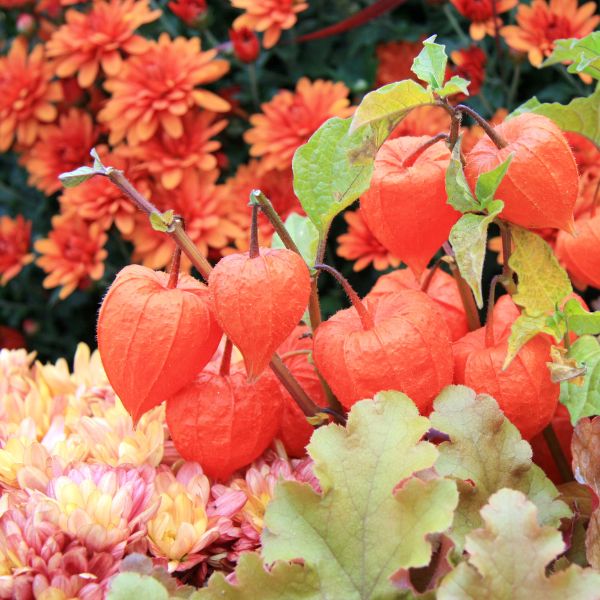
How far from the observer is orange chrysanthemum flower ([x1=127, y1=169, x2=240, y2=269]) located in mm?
1587

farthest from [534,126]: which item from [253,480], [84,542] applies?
[84,542]

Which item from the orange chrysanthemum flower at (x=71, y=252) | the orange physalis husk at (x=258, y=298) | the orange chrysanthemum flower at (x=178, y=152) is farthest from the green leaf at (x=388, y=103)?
the orange chrysanthemum flower at (x=71, y=252)

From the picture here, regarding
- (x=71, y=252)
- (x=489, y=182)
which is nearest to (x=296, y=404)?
(x=489, y=182)

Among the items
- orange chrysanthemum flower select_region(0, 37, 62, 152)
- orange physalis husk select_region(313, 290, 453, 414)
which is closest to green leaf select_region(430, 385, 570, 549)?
orange physalis husk select_region(313, 290, 453, 414)

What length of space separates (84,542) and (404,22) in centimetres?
141

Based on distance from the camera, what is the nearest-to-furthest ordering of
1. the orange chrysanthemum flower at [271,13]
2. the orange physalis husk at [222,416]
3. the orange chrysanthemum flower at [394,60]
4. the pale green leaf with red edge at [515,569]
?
the pale green leaf with red edge at [515,569] → the orange physalis husk at [222,416] → the orange chrysanthemum flower at [271,13] → the orange chrysanthemum flower at [394,60]

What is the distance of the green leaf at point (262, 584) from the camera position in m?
0.65

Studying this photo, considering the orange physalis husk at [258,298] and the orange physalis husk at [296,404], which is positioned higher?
the orange physalis husk at [258,298]

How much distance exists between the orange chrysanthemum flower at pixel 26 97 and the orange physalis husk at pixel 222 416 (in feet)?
3.53

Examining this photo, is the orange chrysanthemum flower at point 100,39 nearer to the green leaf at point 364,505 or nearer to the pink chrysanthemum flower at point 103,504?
the pink chrysanthemum flower at point 103,504

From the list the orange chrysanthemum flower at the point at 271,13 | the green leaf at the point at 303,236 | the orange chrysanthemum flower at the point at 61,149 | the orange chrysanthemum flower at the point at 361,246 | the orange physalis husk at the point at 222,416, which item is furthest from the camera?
the orange chrysanthemum flower at the point at 61,149

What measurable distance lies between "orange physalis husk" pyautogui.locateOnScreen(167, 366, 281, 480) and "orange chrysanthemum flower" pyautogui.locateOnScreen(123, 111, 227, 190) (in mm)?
790

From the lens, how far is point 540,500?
753 mm

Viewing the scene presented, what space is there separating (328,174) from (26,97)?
1.14 meters
